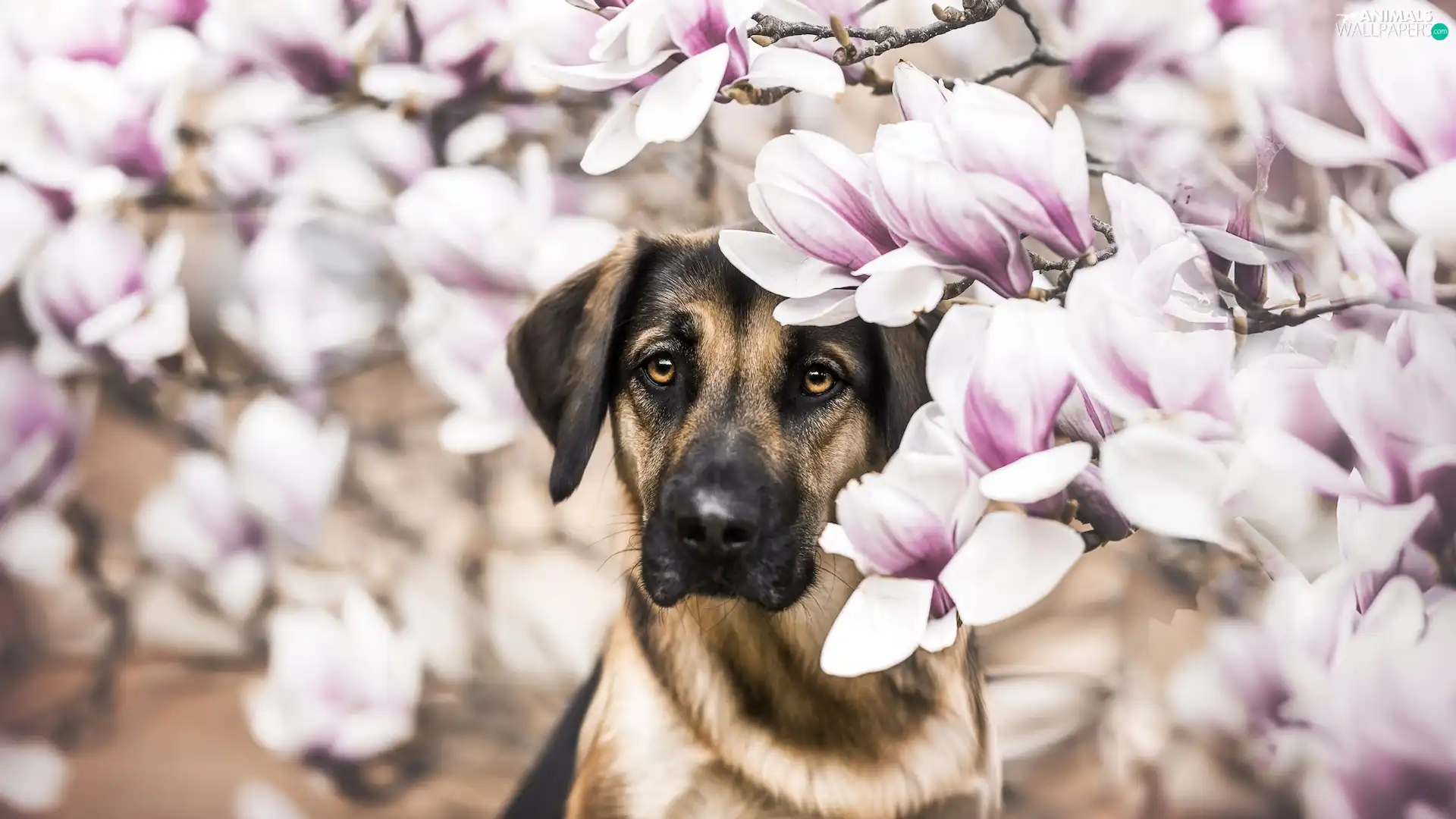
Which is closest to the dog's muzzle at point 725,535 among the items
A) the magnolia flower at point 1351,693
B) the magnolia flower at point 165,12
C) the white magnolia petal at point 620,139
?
the white magnolia petal at point 620,139

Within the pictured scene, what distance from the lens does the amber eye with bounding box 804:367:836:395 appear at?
111 cm

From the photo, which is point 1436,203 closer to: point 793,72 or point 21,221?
point 793,72

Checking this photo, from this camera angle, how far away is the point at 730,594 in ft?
3.41

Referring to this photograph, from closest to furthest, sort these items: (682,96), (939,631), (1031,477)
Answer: (1031,477), (939,631), (682,96)

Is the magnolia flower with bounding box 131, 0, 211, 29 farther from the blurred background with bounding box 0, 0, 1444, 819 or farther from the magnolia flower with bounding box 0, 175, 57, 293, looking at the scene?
the magnolia flower with bounding box 0, 175, 57, 293

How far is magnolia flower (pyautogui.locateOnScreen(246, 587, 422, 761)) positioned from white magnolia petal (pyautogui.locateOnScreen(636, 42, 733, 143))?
Answer: 0.72 m

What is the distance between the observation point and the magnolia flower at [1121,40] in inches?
46.3

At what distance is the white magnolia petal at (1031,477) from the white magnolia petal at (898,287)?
0.16 m

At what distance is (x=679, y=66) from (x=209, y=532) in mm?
868

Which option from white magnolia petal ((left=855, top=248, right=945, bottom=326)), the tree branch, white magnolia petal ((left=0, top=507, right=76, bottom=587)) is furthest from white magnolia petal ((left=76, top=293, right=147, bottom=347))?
white magnolia petal ((left=855, top=248, right=945, bottom=326))

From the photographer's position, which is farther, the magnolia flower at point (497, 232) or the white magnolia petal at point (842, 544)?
the magnolia flower at point (497, 232)

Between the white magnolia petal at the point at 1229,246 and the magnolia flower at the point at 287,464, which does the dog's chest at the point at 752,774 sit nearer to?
the magnolia flower at the point at 287,464

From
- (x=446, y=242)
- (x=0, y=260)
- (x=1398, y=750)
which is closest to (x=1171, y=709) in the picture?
(x=1398, y=750)

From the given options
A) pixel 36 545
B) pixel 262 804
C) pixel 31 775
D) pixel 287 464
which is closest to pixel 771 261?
pixel 287 464
